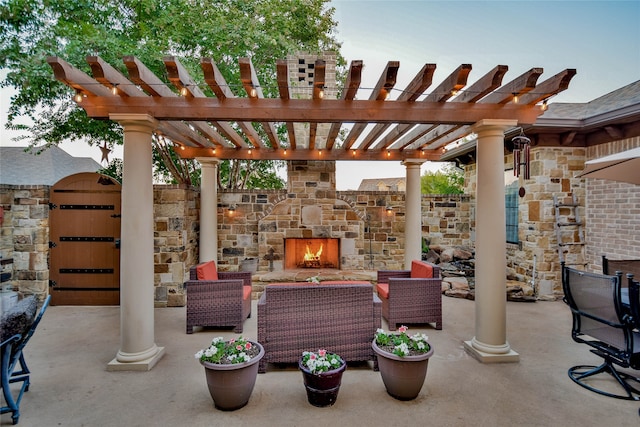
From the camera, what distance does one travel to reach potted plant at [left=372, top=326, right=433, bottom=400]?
2.84 meters

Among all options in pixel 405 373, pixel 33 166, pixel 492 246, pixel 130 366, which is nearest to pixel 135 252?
pixel 130 366

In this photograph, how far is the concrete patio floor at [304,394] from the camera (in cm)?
265

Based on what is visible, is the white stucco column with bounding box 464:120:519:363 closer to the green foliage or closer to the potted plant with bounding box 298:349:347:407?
the potted plant with bounding box 298:349:347:407

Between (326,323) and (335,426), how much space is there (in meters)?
1.08

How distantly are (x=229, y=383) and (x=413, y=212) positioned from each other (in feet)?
17.2

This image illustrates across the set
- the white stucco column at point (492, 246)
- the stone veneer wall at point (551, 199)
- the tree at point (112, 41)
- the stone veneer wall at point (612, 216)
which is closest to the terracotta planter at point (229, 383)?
the white stucco column at point (492, 246)

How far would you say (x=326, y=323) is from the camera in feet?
11.5

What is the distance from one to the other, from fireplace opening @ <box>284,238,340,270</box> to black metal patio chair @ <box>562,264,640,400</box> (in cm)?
472

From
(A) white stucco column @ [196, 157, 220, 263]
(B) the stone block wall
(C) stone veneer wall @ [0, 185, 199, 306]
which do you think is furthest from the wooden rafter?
(A) white stucco column @ [196, 157, 220, 263]

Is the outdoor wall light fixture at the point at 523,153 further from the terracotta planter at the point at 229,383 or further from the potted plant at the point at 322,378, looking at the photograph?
the terracotta planter at the point at 229,383

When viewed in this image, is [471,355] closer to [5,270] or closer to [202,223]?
[202,223]

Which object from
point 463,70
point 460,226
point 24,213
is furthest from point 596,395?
point 24,213

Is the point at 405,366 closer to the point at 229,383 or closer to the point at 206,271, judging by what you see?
the point at 229,383

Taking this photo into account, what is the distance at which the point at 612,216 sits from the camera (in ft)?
19.0
